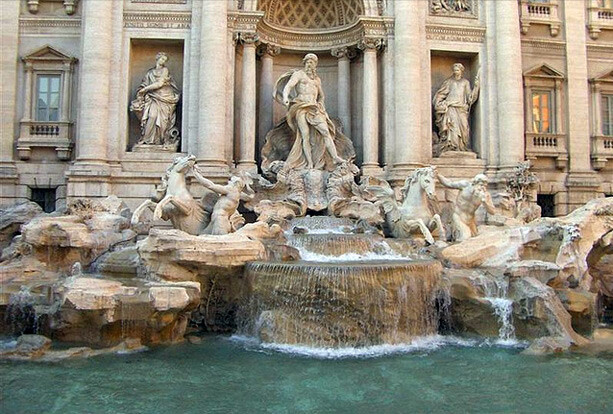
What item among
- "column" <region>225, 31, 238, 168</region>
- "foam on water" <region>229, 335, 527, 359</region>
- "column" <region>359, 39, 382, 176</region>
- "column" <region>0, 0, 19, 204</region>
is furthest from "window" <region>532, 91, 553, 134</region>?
"column" <region>0, 0, 19, 204</region>

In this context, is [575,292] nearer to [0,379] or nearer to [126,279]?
[126,279]

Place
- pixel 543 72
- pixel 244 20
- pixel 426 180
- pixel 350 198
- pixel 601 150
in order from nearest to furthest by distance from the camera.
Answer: pixel 426 180, pixel 350 198, pixel 244 20, pixel 543 72, pixel 601 150

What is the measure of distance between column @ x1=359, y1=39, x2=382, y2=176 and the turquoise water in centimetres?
757

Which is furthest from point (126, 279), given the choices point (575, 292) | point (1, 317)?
point (575, 292)

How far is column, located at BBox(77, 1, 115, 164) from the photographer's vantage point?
14.5 meters

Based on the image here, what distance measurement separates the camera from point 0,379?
23.7 ft

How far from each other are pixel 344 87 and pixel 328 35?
168 cm

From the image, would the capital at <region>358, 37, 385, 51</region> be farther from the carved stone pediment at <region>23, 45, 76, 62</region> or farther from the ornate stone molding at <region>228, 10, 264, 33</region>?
the carved stone pediment at <region>23, 45, 76, 62</region>

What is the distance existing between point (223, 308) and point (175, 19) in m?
8.90

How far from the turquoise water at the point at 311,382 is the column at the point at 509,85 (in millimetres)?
8351

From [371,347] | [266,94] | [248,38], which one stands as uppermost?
[248,38]

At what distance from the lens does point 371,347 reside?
352 inches

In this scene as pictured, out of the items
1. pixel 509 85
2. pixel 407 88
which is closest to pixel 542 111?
pixel 509 85

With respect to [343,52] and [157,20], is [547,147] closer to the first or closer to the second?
[343,52]
